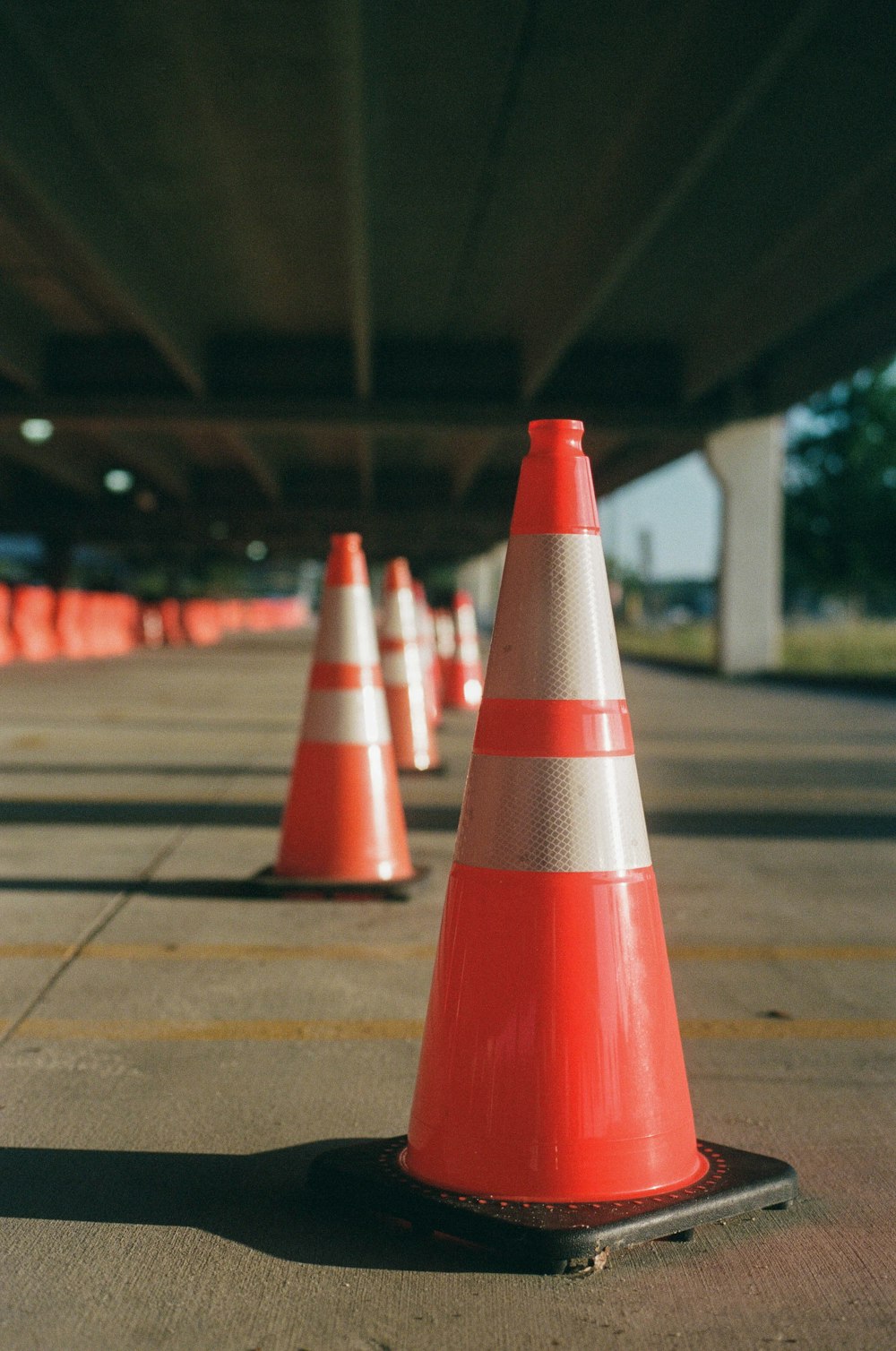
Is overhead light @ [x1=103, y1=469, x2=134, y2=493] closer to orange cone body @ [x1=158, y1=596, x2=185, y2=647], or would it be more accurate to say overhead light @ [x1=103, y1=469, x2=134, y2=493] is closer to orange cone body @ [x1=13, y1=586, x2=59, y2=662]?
orange cone body @ [x1=158, y1=596, x2=185, y2=647]

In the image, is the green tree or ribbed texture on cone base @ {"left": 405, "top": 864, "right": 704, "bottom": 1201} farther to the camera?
the green tree

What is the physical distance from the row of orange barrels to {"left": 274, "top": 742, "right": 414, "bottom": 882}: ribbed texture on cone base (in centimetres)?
A: 2408

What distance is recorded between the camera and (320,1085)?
388 cm

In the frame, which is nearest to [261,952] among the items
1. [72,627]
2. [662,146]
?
[662,146]

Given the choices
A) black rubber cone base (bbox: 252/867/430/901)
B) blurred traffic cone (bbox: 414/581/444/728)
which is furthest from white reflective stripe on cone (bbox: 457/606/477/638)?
black rubber cone base (bbox: 252/867/430/901)

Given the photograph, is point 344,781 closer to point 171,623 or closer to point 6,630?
point 6,630

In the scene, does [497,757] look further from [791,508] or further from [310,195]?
[791,508]

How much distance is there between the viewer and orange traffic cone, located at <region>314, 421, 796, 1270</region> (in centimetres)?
288

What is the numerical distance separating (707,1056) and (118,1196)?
1741 mm

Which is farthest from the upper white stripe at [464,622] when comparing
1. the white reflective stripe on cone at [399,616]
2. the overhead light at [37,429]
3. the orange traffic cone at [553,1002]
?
the orange traffic cone at [553,1002]

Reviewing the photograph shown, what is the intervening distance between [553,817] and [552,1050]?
1.50 ft

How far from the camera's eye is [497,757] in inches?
125

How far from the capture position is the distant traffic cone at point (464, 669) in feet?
57.0

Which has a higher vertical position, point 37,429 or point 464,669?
point 37,429
